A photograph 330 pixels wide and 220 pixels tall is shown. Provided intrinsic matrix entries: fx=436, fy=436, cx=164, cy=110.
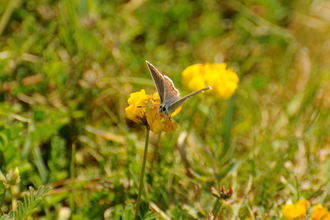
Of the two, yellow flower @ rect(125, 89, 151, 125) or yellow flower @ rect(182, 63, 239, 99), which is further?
yellow flower @ rect(182, 63, 239, 99)

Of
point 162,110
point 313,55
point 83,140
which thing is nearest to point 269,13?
point 313,55

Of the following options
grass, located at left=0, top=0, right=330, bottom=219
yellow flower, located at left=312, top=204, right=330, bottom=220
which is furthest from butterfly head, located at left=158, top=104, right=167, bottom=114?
yellow flower, located at left=312, top=204, right=330, bottom=220

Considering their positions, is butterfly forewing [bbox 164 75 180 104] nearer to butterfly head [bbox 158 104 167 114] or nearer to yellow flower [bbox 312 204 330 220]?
butterfly head [bbox 158 104 167 114]

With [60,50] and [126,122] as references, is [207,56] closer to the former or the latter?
[126,122]

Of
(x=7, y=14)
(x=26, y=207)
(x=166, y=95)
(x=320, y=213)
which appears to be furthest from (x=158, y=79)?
(x=7, y=14)

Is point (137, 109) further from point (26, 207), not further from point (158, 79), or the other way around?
point (26, 207)

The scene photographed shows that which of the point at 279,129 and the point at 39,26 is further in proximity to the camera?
the point at 39,26

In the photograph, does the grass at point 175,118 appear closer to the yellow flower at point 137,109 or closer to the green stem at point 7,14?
the green stem at point 7,14
